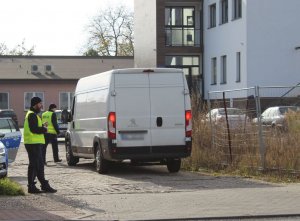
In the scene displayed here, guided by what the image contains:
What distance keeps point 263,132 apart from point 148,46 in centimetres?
3093

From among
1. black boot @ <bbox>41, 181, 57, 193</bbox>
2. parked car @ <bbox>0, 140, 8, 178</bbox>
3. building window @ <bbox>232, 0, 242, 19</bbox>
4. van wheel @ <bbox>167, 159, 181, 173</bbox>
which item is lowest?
black boot @ <bbox>41, 181, 57, 193</bbox>

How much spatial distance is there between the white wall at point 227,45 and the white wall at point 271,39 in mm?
439

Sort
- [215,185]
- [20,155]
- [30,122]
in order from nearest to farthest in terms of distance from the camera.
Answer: [30,122] < [215,185] < [20,155]

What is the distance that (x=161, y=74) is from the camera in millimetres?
16531

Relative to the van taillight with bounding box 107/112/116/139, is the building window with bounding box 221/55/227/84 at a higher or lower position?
higher

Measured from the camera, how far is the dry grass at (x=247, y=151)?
1586 cm

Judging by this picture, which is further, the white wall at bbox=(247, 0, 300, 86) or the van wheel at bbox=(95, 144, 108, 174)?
the white wall at bbox=(247, 0, 300, 86)

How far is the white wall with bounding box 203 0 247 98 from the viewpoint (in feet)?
125

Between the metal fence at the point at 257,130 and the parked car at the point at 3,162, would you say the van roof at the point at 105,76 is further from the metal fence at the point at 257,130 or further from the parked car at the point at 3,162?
the parked car at the point at 3,162

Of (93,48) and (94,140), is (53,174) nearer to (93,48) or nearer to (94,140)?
(94,140)

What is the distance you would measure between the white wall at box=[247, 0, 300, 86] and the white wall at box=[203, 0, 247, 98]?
17.3 inches

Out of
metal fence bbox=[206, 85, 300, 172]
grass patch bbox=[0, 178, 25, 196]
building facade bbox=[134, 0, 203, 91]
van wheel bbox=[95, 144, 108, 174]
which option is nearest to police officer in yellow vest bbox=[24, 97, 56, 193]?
grass patch bbox=[0, 178, 25, 196]

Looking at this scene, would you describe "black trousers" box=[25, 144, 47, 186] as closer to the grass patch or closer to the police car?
the grass patch

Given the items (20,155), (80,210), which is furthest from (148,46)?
(80,210)
